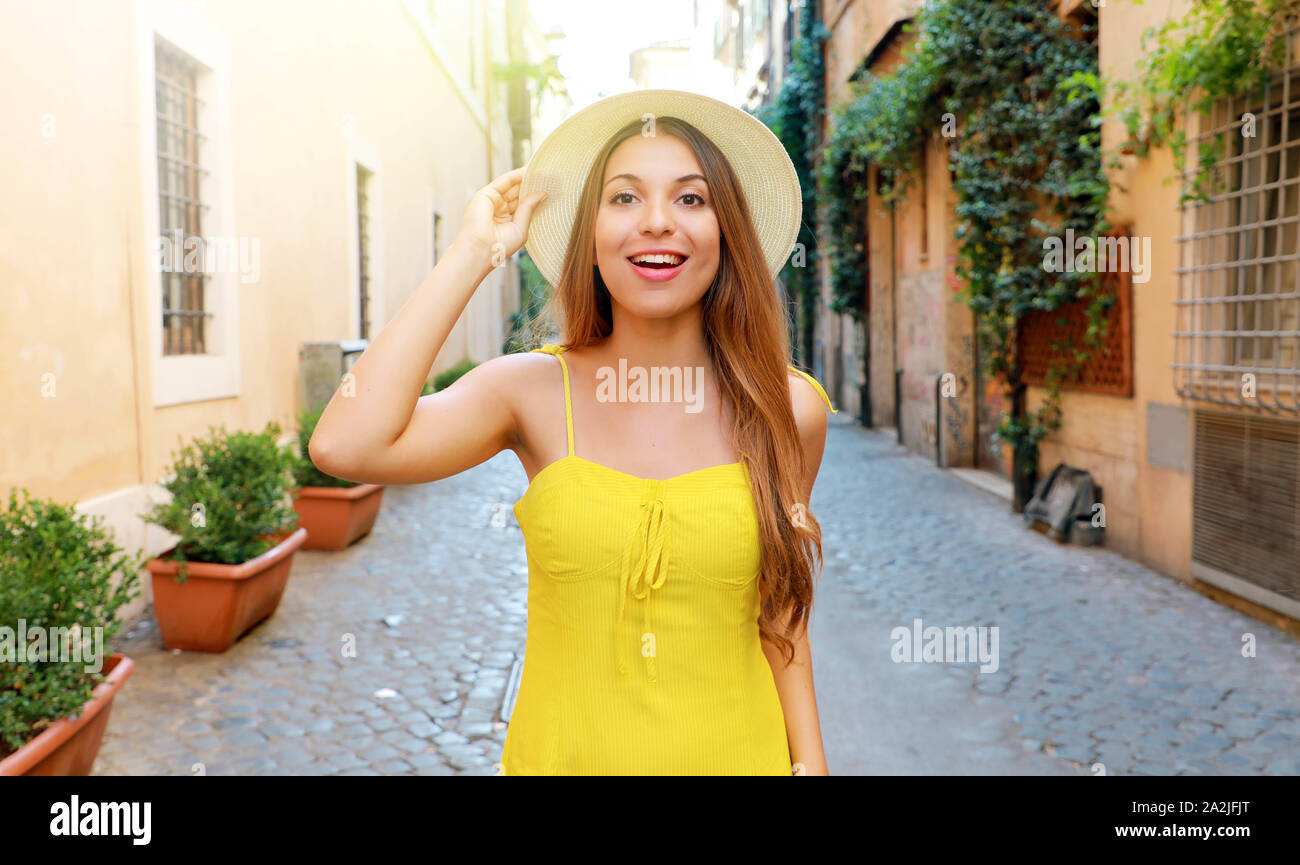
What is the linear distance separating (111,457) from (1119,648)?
17.8 ft

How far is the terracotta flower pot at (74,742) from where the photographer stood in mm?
3145

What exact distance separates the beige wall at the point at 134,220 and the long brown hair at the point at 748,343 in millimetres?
4032

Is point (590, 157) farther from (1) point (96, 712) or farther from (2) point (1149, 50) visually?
(2) point (1149, 50)

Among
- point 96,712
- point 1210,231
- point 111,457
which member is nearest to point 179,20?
point 111,457

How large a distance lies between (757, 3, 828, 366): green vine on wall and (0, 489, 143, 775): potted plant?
14462mm

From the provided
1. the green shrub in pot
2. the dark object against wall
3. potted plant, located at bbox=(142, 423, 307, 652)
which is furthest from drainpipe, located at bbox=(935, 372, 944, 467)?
potted plant, located at bbox=(142, 423, 307, 652)

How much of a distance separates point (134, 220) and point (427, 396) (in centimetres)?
518

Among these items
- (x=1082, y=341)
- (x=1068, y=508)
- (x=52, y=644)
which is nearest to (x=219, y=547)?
(x=52, y=644)

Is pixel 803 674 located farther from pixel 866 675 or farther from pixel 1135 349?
pixel 1135 349

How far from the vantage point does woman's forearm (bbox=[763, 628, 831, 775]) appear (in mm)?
1872

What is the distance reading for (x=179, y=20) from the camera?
6688 mm

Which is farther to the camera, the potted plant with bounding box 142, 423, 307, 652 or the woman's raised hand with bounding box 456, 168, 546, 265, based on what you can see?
the potted plant with bounding box 142, 423, 307, 652

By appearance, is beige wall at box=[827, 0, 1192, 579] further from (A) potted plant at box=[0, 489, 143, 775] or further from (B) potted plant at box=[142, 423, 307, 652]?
(A) potted plant at box=[0, 489, 143, 775]

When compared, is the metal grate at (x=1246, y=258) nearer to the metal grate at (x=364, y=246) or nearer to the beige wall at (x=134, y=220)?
the beige wall at (x=134, y=220)
